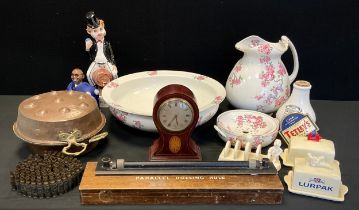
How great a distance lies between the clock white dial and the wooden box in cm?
12

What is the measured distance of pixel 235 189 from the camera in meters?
0.83

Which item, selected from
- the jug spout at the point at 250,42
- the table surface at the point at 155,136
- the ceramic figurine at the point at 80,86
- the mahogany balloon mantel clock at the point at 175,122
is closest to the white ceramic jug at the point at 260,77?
the jug spout at the point at 250,42

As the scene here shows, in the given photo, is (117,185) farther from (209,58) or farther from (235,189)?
(209,58)

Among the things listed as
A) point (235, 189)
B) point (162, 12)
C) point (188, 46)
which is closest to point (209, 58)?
point (188, 46)

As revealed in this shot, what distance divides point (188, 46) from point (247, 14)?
0.65 ft

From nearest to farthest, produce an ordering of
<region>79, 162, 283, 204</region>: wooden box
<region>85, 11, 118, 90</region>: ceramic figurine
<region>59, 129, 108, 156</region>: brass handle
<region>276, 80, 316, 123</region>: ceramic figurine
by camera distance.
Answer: <region>79, 162, 283, 204</region>: wooden box → <region>59, 129, 108, 156</region>: brass handle → <region>276, 80, 316, 123</region>: ceramic figurine → <region>85, 11, 118, 90</region>: ceramic figurine

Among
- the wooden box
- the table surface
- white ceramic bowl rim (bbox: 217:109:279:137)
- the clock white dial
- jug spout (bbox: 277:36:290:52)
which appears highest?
jug spout (bbox: 277:36:290:52)

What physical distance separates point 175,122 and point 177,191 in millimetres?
148

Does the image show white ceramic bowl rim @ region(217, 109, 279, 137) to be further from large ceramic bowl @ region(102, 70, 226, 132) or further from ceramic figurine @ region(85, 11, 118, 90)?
ceramic figurine @ region(85, 11, 118, 90)

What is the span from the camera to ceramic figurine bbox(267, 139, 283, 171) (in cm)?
93

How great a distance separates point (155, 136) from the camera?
42.0 inches

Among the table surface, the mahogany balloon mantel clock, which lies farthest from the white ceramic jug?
the mahogany balloon mantel clock

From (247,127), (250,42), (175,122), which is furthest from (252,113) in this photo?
(175,122)

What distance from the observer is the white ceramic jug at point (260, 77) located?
3.64ft
